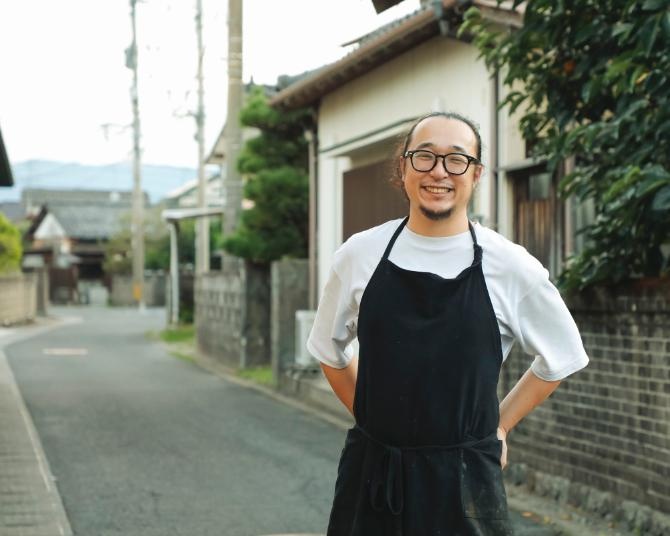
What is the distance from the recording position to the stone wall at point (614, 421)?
6574 millimetres

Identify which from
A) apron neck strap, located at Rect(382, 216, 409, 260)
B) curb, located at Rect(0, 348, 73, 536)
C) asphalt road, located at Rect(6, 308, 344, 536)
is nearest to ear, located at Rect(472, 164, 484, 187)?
apron neck strap, located at Rect(382, 216, 409, 260)

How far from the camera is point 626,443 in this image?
6.95m

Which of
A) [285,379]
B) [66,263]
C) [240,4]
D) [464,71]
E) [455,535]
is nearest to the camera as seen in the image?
[455,535]

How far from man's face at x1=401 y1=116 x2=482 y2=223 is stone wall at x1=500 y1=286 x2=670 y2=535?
3832mm

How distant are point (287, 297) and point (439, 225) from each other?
13186 millimetres

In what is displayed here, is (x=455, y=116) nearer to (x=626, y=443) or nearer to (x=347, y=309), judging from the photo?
(x=347, y=309)

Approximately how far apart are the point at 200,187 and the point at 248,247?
15359 mm

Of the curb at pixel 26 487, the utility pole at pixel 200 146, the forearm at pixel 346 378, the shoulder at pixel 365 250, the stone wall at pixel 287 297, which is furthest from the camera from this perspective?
the utility pole at pixel 200 146

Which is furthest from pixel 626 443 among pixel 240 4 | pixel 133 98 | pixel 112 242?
pixel 112 242

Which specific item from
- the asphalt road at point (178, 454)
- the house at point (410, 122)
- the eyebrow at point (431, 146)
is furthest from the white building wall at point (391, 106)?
the eyebrow at point (431, 146)

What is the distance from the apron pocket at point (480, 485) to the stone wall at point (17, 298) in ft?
99.6

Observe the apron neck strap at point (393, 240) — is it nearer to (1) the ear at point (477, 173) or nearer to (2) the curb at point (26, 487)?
(1) the ear at point (477, 173)

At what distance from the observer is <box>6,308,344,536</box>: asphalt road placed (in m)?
7.17

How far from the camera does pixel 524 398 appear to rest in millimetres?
3141
